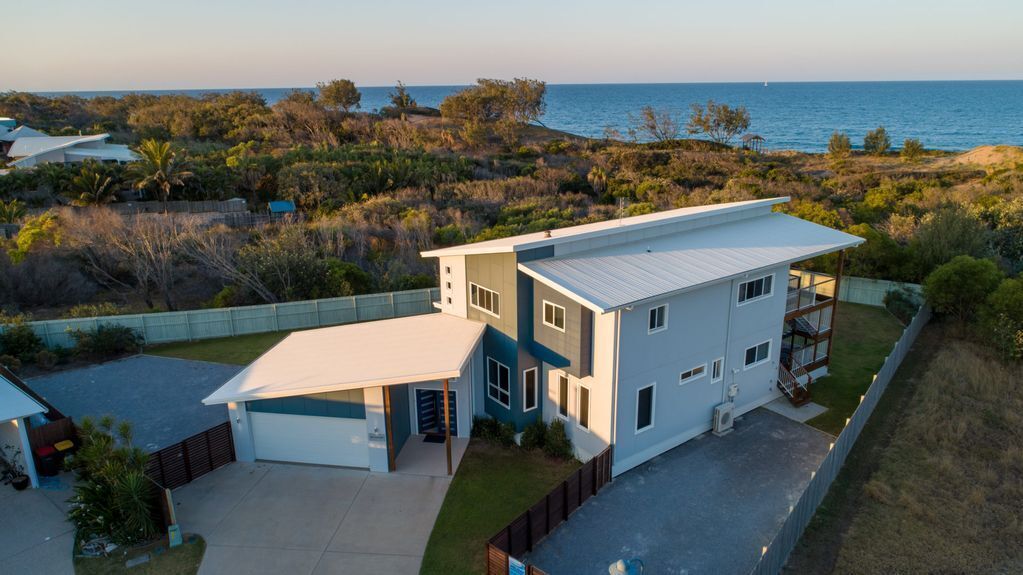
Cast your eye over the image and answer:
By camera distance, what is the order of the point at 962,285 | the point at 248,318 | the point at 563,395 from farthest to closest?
the point at 248,318 → the point at 962,285 → the point at 563,395

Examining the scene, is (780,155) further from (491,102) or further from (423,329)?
(423,329)

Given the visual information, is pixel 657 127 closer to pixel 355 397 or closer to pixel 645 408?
pixel 645 408

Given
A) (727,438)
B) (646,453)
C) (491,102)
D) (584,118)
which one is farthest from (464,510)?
(584,118)

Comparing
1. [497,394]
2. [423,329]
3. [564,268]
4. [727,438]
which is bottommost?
[727,438]

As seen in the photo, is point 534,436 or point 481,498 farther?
point 534,436

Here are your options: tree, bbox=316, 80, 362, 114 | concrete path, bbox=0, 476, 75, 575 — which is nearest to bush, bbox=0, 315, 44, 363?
concrete path, bbox=0, 476, 75, 575

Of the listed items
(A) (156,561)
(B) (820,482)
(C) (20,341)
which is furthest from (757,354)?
(C) (20,341)

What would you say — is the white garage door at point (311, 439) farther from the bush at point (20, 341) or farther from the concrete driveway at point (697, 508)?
the bush at point (20, 341)
